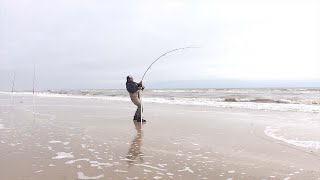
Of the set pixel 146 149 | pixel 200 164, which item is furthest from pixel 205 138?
pixel 200 164

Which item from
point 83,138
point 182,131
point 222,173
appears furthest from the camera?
point 182,131

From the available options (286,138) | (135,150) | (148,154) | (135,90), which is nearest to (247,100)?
(135,90)

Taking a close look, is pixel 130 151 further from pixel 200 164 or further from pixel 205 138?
pixel 205 138

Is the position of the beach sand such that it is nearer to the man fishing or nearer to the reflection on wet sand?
the reflection on wet sand

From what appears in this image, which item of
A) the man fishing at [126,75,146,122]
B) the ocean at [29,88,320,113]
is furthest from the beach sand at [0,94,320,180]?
the ocean at [29,88,320,113]

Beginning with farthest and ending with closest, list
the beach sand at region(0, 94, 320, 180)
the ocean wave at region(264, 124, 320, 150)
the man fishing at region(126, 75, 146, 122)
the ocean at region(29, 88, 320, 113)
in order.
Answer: the ocean at region(29, 88, 320, 113), the man fishing at region(126, 75, 146, 122), the ocean wave at region(264, 124, 320, 150), the beach sand at region(0, 94, 320, 180)

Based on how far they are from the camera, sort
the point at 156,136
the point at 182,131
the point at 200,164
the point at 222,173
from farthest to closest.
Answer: the point at 182,131, the point at 156,136, the point at 200,164, the point at 222,173

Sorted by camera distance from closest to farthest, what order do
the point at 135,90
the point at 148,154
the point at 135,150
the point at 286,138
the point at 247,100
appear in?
the point at 148,154 < the point at 135,150 < the point at 286,138 < the point at 135,90 < the point at 247,100

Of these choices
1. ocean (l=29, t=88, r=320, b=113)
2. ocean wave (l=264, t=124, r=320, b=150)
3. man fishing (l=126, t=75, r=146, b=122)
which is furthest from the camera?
ocean (l=29, t=88, r=320, b=113)

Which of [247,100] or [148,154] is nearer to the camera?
[148,154]

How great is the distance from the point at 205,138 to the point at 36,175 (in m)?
4.95

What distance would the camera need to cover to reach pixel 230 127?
11.3 metres

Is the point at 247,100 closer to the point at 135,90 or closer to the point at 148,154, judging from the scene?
the point at 135,90

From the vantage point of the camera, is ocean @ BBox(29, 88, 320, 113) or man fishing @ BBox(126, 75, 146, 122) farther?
ocean @ BBox(29, 88, 320, 113)
